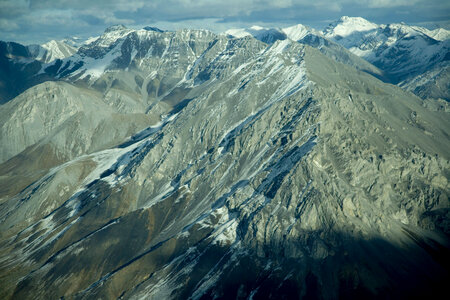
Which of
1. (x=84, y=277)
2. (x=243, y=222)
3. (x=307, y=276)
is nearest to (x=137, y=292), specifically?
(x=84, y=277)

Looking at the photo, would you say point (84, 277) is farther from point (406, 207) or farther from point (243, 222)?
point (406, 207)

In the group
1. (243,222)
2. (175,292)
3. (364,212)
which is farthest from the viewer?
(243,222)

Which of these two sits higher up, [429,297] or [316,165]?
[316,165]

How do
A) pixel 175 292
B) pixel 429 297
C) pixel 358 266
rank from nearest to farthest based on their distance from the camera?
pixel 429 297
pixel 358 266
pixel 175 292

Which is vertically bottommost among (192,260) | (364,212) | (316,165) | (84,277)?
(84,277)

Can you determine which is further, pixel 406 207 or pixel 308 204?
pixel 406 207

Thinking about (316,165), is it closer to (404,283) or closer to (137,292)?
(404,283)

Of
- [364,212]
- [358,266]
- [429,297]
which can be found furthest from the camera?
[364,212]

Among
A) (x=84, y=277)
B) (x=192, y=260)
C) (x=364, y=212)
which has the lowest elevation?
(x=84, y=277)

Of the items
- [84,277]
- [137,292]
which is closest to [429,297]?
[137,292]
